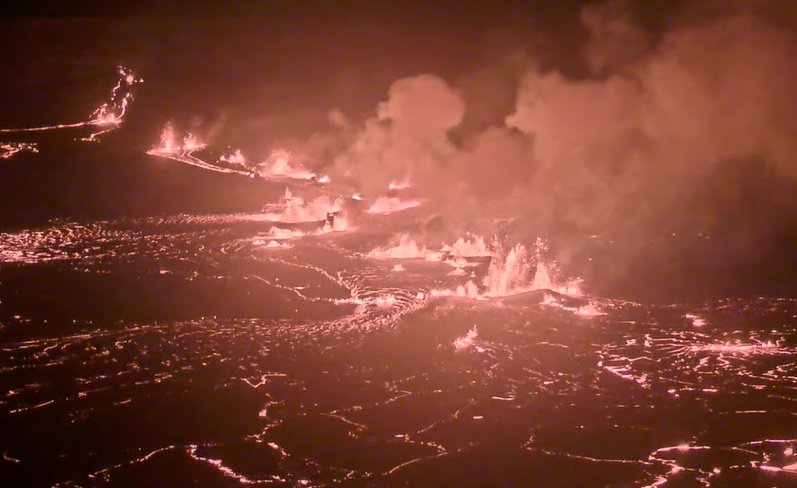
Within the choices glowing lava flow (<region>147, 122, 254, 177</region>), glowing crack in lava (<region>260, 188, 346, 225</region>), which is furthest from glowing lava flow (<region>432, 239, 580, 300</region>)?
glowing lava flow (<region>147, 122, 254, 177</region>)

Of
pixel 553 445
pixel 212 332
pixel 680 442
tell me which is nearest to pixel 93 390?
pixel 212 332

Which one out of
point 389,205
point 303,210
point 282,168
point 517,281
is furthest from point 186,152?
point 517,281

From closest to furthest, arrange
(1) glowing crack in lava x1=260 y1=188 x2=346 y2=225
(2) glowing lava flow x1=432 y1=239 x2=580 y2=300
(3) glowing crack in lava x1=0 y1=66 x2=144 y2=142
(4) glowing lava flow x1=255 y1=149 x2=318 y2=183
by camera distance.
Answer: (2) glowing lava flow x1=432 y1=239 x2=580 y2=300 → (1) glowing crack in lava x1=260 y1=188 x2=346 y2=225 → (4) glowing lava flow x1=255 y1=149 x2=318 y2=183 → (3) glowing crack in lava x1=0 y1=66 x2=144 y2=142

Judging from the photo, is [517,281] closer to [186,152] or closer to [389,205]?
[389,205]

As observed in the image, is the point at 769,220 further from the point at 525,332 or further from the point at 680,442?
the point at 680,442

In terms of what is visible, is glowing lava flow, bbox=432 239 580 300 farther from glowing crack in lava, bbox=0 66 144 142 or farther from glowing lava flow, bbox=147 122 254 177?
glowing crack in lava, bbox=0 66 144 142

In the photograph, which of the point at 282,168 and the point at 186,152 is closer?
the point at 282,168

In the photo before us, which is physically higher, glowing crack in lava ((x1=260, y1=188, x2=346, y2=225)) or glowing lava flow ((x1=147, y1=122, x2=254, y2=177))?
glowing lava flow ((x1=147, y1=122, x2=254, y2=177))
